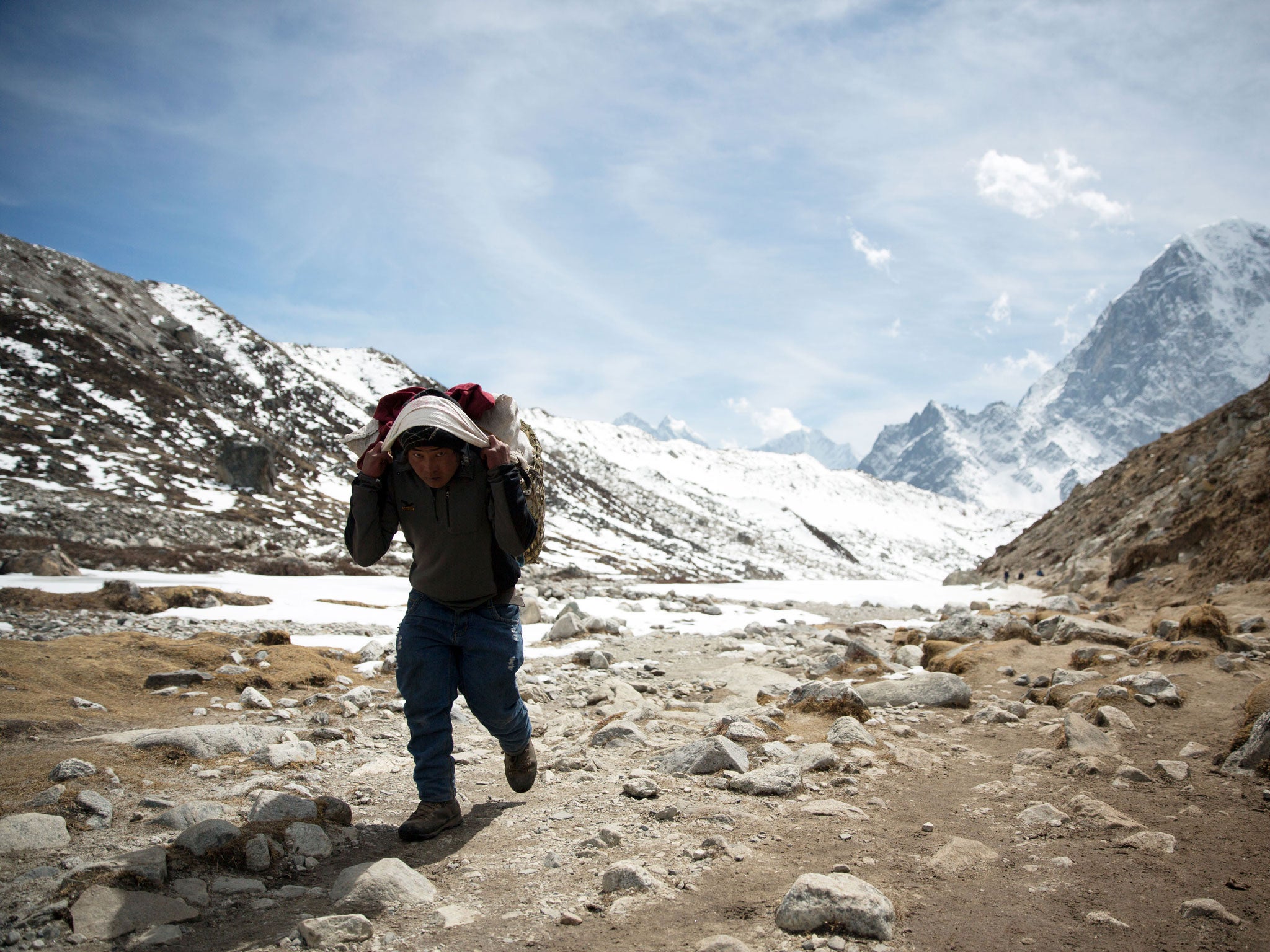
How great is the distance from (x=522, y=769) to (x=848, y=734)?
2.66 m

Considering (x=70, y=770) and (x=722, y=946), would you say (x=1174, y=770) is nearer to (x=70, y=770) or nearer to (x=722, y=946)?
(x=722, y=946)

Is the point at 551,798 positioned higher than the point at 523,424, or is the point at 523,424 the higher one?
the point at 523,424

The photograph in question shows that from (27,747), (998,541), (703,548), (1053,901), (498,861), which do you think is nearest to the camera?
(1053,901)

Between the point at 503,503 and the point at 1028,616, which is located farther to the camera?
the point at 1028,616

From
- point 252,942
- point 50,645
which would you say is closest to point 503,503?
point 252,942

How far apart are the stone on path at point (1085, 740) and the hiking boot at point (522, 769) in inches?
154

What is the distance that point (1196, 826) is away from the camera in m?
3.57

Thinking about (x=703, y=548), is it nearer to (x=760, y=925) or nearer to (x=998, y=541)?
(x=760, y=925)

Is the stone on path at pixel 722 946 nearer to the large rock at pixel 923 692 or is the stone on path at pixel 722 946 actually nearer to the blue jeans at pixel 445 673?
the blue jeans at pixel 445 673

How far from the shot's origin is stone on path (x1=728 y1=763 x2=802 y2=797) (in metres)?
4.30

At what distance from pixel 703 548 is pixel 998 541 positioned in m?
120

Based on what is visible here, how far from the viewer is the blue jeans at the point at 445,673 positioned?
4.01 meters

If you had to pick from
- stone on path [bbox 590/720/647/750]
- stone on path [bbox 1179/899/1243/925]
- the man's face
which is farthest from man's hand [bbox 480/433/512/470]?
stone on path [bbox 1179/899/1243/925]

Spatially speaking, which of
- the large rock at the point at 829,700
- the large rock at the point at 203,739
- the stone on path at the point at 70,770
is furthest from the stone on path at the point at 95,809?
the large rock at the point at 829,700
